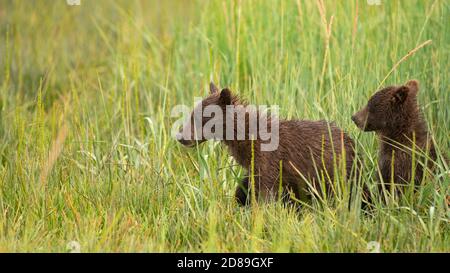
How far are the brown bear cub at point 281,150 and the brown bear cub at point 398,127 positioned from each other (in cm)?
24

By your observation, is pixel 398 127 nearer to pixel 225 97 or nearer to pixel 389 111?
pixel 389 111

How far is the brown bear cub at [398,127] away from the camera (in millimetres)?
5859

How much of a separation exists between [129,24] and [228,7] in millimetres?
1688

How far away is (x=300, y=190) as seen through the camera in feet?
19.5

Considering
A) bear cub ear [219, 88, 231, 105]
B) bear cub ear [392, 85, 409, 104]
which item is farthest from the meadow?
bear cub ear [219, 88, 231, 105]

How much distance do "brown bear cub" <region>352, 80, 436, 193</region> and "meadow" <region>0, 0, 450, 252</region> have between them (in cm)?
15

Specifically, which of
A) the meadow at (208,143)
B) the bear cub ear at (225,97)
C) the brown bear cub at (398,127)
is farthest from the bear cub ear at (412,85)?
the bear cub ear at (225,97)

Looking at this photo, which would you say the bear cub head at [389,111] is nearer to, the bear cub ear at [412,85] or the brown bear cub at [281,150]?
the bear cub ear at [412,85]

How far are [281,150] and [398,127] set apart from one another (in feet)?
2.77

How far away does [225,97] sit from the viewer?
5922 mm

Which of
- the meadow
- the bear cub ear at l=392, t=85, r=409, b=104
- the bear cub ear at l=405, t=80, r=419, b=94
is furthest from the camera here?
the bear cub ear at l=405, t=80, r=419, b=94

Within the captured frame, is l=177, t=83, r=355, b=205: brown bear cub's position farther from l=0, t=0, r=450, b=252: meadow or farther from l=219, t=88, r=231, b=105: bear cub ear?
l=0, t=0, r=450, b=252: meadow

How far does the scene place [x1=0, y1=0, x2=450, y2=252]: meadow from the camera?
5.12 meters
